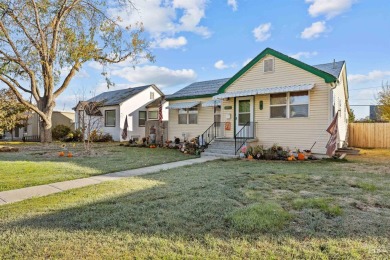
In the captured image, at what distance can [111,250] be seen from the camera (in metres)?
2.75

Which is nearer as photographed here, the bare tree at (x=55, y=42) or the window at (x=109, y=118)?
the bare tree at (x=55, y=42)

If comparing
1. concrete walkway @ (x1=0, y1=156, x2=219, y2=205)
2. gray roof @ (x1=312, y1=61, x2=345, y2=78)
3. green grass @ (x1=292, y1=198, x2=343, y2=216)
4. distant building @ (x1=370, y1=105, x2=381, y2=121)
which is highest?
gray roof @ (x1=312, y1=61, x2=345, y2=78)

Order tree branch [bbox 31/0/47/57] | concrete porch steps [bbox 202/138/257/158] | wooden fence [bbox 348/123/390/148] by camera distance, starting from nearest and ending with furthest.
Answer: concrete porch steps [bbox 202/138/257/158]
tree branch [bbox 31/0/47/57]
wooden fence [bbox 348/123/390/148]

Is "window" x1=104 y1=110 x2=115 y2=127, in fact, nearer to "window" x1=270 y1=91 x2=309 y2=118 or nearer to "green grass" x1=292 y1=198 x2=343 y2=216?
"window" x1=270 y1=91 x2=309 y2=118

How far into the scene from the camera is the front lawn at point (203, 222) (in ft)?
9.06

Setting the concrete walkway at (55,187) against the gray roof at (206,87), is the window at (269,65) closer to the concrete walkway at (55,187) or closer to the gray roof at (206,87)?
the gray roof at (206,87)

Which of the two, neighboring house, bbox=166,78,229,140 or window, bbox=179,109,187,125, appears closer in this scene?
neighboring house, bbox=166,78,229,140

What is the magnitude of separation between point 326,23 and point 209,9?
646 cm

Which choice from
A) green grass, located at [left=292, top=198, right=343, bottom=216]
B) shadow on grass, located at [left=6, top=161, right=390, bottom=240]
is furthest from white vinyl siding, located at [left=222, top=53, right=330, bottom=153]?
shadow on grass, located at [left=6, top=161, right=390, bottom=240]

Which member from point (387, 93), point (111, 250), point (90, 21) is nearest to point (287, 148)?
point (111, 250)

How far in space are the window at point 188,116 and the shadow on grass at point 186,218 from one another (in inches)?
430

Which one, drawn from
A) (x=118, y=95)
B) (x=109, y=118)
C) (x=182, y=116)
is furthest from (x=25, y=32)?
(x=182, y=116)

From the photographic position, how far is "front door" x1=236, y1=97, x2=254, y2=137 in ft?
42.2

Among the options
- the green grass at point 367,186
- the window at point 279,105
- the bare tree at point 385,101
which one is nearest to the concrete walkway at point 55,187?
the green grass at point 367,186
